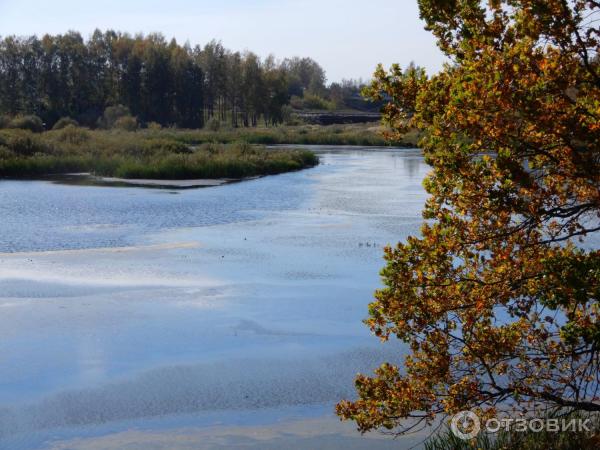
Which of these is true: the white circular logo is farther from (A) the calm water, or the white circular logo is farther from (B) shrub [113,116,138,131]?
(B) shrub [113,116,138,131]

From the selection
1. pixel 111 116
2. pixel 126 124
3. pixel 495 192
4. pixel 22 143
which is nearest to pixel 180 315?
pixel 495 192

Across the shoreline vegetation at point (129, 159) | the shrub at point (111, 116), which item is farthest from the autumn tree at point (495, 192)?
the shrub at point (111, 116)

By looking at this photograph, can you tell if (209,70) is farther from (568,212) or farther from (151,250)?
(568,212)

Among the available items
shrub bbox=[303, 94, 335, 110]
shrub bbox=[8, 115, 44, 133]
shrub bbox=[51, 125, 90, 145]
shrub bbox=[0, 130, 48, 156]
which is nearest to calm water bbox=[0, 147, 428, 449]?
shrub bbox=[0, 130, 48, 156]

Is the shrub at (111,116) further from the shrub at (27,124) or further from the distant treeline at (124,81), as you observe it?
the shrub at (27,124)

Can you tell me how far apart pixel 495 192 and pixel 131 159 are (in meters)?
28.6

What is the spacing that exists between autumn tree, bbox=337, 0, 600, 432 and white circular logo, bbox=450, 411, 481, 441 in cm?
41

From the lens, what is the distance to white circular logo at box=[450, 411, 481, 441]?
4.67 metres

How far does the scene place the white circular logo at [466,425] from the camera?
184 inches

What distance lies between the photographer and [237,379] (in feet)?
23.8

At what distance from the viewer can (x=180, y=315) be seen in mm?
9562

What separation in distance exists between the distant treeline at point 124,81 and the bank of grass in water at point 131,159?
27926 millimetres

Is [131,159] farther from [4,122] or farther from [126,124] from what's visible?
[126,124]

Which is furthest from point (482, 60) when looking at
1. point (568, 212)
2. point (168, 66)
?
point (168, 66)
